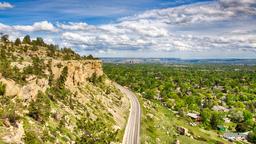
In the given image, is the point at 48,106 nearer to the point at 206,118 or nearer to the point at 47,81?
the point at 47,81

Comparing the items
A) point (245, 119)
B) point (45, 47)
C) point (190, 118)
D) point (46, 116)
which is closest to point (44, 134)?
point (46, 116)

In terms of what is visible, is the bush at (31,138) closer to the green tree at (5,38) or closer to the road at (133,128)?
the road at (133,128)

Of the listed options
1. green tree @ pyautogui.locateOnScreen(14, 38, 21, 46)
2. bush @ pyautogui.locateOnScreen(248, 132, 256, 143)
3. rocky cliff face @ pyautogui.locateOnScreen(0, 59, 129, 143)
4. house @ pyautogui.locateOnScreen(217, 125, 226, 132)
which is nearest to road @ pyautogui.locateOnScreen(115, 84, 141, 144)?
rocky cliff face @ pyautogui.locateOnScreen(0, 59, 129, 143)

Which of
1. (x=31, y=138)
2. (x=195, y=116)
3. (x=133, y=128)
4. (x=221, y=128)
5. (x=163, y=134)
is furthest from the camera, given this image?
(x=195, y=116)

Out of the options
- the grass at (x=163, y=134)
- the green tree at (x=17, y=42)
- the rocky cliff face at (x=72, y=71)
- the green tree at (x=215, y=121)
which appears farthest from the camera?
the green tree at (x=215, y=121)

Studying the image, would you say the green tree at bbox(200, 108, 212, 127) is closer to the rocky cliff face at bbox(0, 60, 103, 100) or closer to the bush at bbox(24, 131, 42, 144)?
the rocky cliff face at bbox(0, 60, 103, 100)

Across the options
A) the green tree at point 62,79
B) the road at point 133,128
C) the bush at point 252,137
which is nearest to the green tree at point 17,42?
the green tree at point 62,79

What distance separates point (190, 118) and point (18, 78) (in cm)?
9134

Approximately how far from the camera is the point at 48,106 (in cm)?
5219

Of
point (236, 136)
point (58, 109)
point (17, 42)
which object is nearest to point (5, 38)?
point (17, 42)

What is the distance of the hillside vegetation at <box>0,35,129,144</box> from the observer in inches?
1672

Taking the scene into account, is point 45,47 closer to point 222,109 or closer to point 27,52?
point 27,52

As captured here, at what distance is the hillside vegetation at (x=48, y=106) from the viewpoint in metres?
42.5

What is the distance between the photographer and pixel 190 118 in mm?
130625
